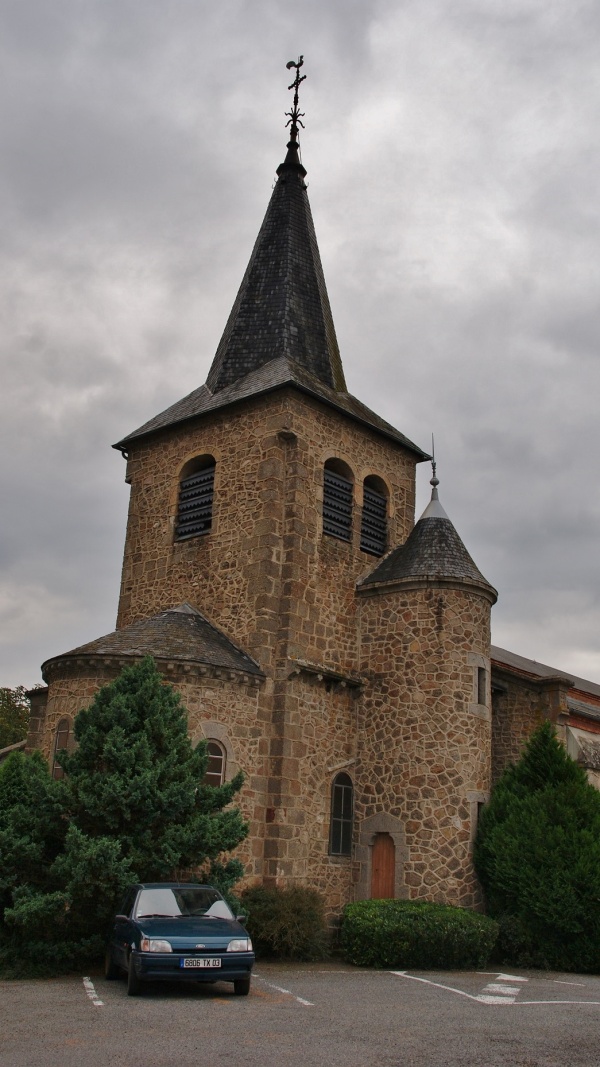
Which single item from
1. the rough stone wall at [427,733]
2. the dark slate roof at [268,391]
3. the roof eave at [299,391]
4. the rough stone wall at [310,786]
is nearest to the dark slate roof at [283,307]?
the dark slate roof at [268,391]

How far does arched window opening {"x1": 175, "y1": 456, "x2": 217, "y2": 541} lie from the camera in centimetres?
2138

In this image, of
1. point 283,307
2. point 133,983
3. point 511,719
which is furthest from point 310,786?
point 283,307

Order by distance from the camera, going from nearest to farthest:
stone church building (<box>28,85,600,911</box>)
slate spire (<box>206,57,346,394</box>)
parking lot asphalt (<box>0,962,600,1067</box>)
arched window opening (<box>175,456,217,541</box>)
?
parking lot asphalt (<box>0,962,600,1067</box>) < stone church building (<box>28,85,600,911</box>) < arched window opening (<box>175,456,217,541</box>) < slate spire (<box>206,57,346,394</box>)

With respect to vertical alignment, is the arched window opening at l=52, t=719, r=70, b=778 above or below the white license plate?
above

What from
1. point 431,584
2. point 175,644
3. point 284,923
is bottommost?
point 284,923

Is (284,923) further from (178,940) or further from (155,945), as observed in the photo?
(155,945)

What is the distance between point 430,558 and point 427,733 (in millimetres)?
3685

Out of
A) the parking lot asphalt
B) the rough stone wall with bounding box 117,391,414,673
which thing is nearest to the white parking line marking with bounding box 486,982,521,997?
the parking lot asphalt

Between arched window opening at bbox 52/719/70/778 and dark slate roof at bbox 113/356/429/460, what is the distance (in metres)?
7.85

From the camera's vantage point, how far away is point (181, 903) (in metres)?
12.3

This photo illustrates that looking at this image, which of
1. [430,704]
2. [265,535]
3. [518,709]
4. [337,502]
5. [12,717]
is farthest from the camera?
[12,717]

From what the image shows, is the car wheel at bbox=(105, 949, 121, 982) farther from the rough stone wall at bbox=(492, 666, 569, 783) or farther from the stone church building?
the rough stone wall at bbox=(492, 666, 569, 783)

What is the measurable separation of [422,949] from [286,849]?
3130 millimetres

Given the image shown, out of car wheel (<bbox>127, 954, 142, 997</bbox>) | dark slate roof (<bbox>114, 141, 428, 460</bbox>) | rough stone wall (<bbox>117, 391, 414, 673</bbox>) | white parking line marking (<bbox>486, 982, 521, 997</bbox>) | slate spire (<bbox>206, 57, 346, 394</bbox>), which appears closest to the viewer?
car wheel (<bbox>127, 954, 142, 997</bbox>)
